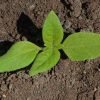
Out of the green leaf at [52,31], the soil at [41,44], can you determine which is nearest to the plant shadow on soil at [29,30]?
the soil at [41,44]

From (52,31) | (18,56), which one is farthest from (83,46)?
(18,56)

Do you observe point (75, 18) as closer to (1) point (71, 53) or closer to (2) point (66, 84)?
(1) point (71, 53)

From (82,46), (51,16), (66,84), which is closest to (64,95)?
(66,84)

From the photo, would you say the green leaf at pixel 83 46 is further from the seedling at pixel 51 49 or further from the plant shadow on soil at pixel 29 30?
the plant shadow on soil at pixel 29 30

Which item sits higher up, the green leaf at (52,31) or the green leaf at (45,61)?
the green leaf at (52,31)

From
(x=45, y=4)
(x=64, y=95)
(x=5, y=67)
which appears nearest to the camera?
(x=5, y=67)

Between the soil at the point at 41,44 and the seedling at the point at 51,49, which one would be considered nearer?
the seedling at the point at 51,49

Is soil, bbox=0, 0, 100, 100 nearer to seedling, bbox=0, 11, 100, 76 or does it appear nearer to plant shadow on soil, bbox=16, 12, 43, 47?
plant shadow on soil, bbox=16, 12, 43, 47
